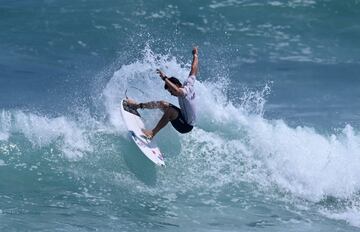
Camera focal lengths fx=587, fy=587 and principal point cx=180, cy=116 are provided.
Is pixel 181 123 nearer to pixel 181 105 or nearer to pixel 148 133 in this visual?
pixel 181 105

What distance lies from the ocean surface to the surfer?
869mm

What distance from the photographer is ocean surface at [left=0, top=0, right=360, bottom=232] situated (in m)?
9.54


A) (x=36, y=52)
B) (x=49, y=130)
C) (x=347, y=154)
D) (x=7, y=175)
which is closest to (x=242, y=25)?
(x=36, y=52)

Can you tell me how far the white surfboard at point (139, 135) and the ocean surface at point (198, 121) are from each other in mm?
272

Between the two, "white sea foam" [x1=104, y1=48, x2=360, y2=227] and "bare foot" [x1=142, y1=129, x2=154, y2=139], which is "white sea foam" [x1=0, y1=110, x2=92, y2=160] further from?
"bare foot" [x1=142, y1=129, x2=154, y2=139]

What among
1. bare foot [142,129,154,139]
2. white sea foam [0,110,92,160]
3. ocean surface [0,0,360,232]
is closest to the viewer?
ocean surface [0,0,360,232]

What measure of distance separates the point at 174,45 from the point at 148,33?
96 cm

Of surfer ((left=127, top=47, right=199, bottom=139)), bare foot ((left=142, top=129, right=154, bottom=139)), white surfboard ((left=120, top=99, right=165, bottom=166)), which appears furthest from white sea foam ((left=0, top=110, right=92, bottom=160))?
surfer ((left=127, top=47, right=199, bottom=139))

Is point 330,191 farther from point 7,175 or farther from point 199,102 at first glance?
point 7,175

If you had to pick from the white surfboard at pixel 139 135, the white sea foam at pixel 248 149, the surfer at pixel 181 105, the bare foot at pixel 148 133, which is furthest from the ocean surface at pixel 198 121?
the surfer at pixel 181 105

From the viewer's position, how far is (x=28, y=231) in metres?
7.97

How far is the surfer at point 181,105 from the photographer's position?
32.7 feet

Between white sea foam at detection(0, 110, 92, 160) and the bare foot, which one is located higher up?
the bare foot

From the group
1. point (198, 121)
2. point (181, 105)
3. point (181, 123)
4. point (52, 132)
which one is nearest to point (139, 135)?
point (181, 123)
